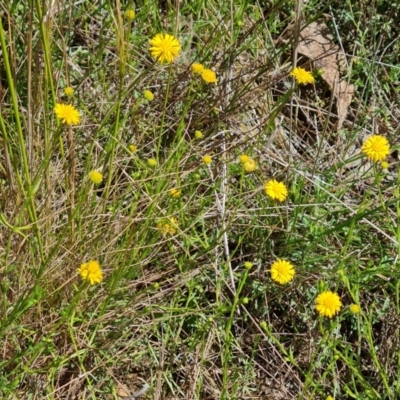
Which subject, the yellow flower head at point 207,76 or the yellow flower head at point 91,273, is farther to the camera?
the yellow flower head at point 207,76

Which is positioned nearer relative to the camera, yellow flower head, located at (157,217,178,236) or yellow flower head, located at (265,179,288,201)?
yellow flower head, located at (157,217,178,236)

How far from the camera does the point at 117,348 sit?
1539 mm

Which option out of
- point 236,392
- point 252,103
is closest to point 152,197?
point 236,392

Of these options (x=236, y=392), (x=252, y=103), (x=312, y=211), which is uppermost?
(x=252, y=103)

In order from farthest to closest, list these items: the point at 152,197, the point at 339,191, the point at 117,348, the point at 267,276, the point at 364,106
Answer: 1. the point at 364,106
2. the point at 339,191
3. the point at 267,276
4. the point at 117,348
5. the point at 152,197

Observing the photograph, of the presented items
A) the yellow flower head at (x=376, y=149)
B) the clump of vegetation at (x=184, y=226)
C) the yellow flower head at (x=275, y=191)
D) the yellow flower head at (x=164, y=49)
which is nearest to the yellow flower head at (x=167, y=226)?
the clump of vegetation at (x=184, y=226)

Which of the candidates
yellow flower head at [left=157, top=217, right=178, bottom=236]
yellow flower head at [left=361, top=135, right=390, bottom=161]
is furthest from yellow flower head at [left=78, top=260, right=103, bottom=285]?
yellow flower head at [left=361, top=135, right=390, bottom=161]

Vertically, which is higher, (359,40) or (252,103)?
(359,40)

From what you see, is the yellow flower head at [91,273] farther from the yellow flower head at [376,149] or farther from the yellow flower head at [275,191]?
the yellow flower head at [376,149]

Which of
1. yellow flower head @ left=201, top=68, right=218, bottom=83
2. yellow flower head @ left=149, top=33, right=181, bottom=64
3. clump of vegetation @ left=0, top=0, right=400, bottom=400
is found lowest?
clump of vegetation @ left=0, top=0, right=400, bottom=400

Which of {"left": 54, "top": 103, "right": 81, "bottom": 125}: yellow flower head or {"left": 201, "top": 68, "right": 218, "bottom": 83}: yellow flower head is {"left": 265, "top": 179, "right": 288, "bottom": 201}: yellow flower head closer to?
{"left": 201, "top": 68, "right": 218, "bottom": 83}: yellow flower head

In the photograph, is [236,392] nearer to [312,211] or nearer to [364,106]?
[312,211]

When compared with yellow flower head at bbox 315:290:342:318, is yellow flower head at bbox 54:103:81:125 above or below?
above

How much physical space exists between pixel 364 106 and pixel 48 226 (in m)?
1.16
